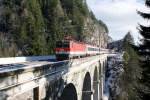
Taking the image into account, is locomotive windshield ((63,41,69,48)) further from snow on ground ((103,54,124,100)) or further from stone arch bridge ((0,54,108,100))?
snow on ground ((103,54,124,100))

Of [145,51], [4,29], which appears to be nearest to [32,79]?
[145,51]

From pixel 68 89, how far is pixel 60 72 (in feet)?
30.1

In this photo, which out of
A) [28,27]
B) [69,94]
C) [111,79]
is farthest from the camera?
[111,79]

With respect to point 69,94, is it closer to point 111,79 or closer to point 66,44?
point 66,44

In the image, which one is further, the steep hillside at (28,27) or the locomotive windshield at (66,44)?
the steep hillside at (28,27)

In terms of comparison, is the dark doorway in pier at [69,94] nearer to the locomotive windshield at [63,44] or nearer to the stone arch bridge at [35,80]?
the stone arch bridge at [35,80]

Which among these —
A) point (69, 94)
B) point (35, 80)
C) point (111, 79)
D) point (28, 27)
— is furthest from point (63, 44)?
point (111, 79)

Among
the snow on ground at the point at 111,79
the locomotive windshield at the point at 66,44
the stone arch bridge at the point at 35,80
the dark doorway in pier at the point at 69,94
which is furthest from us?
the snow on ground at the point at 111,79

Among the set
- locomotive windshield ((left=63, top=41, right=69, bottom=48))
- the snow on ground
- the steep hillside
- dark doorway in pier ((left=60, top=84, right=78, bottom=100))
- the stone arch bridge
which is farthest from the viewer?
the steep hillside

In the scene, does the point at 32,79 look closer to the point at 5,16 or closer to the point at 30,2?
the point at 5,16

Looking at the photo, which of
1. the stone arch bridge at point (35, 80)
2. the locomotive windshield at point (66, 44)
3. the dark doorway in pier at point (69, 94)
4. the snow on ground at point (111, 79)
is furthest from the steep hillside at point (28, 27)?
the stone arch bridge at point (35, 80)

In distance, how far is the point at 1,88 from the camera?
14.4 metres

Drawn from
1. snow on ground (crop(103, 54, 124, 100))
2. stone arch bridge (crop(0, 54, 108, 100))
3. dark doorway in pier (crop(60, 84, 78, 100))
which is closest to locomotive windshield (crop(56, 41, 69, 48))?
dark doorway in pier (crop(60, 84, 78, 100))

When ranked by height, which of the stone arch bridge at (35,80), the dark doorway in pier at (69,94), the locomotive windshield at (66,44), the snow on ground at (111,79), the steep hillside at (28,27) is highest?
the steep hillside at (28,27)
